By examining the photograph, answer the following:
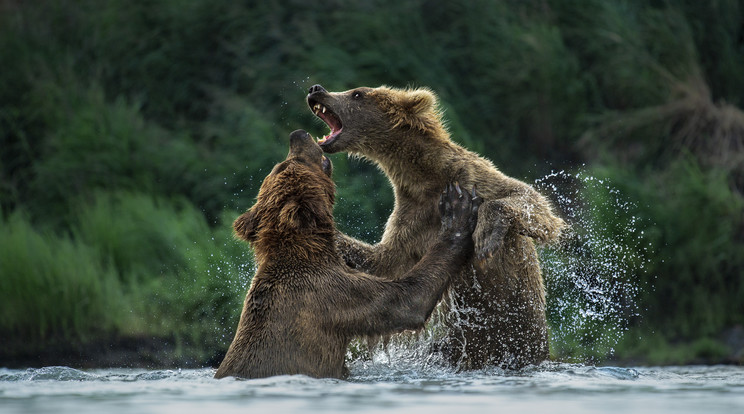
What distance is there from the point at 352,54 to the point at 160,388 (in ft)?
22.4

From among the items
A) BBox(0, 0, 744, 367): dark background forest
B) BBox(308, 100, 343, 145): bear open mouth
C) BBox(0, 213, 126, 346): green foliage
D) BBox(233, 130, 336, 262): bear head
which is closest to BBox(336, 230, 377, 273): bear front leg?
BBox(308, 100, 343, 145): bear open mouth

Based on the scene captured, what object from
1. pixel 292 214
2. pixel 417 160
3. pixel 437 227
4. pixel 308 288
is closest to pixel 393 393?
pixel 308 288

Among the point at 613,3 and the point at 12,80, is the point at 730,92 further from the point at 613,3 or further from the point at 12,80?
the point at 12,80

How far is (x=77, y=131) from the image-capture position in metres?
11.8

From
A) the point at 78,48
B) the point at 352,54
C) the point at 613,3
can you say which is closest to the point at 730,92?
the point at 613,3

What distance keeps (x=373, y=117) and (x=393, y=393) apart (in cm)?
203

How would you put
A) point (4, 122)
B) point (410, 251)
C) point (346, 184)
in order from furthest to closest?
point (4, 122) < point (346, 184) < point (410, 251)

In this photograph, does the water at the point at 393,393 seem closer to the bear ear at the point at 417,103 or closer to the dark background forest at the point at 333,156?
the bear ear at the point at 417,103

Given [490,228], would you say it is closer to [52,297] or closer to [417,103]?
[417,103]

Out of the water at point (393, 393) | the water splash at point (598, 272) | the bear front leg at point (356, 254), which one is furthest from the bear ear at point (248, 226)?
the water splash at point (598, 272)

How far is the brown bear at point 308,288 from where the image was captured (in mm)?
5430

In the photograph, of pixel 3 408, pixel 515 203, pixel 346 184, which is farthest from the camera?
pixel 346 184

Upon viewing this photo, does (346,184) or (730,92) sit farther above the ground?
(730,92)

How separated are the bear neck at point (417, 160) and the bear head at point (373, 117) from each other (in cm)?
3
